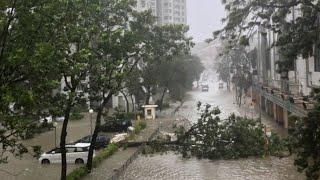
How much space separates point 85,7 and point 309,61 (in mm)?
22361

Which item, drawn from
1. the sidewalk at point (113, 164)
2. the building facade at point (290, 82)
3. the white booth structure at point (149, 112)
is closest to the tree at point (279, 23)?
the building facade at point (290, 82)

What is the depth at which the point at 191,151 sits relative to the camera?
3541cm

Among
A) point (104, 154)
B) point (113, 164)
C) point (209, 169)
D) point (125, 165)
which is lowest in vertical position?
point (209, 169)

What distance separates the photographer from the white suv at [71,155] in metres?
33.8

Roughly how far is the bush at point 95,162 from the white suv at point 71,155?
93 cm

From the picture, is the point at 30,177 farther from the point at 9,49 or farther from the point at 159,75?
the point at 159,75

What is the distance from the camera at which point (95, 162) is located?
32.2 meters

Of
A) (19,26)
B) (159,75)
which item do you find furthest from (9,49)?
(159,75)

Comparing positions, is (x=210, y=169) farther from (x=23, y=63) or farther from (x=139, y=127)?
(x=139, y=127)

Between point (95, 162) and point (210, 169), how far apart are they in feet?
22.3

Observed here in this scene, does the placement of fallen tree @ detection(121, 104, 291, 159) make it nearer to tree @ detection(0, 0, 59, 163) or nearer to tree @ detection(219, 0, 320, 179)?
tree @ detection(219, 0, 320, 179)

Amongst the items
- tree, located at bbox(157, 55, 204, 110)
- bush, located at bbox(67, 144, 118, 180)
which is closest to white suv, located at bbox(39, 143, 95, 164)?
bush, located at bbox(67, 144, 118, 180)

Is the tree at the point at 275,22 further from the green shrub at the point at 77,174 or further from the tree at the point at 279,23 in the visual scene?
the green shrub at the point at 77,174

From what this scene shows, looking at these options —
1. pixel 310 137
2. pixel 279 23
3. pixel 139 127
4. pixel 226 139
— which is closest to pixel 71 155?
pixel 226 139
